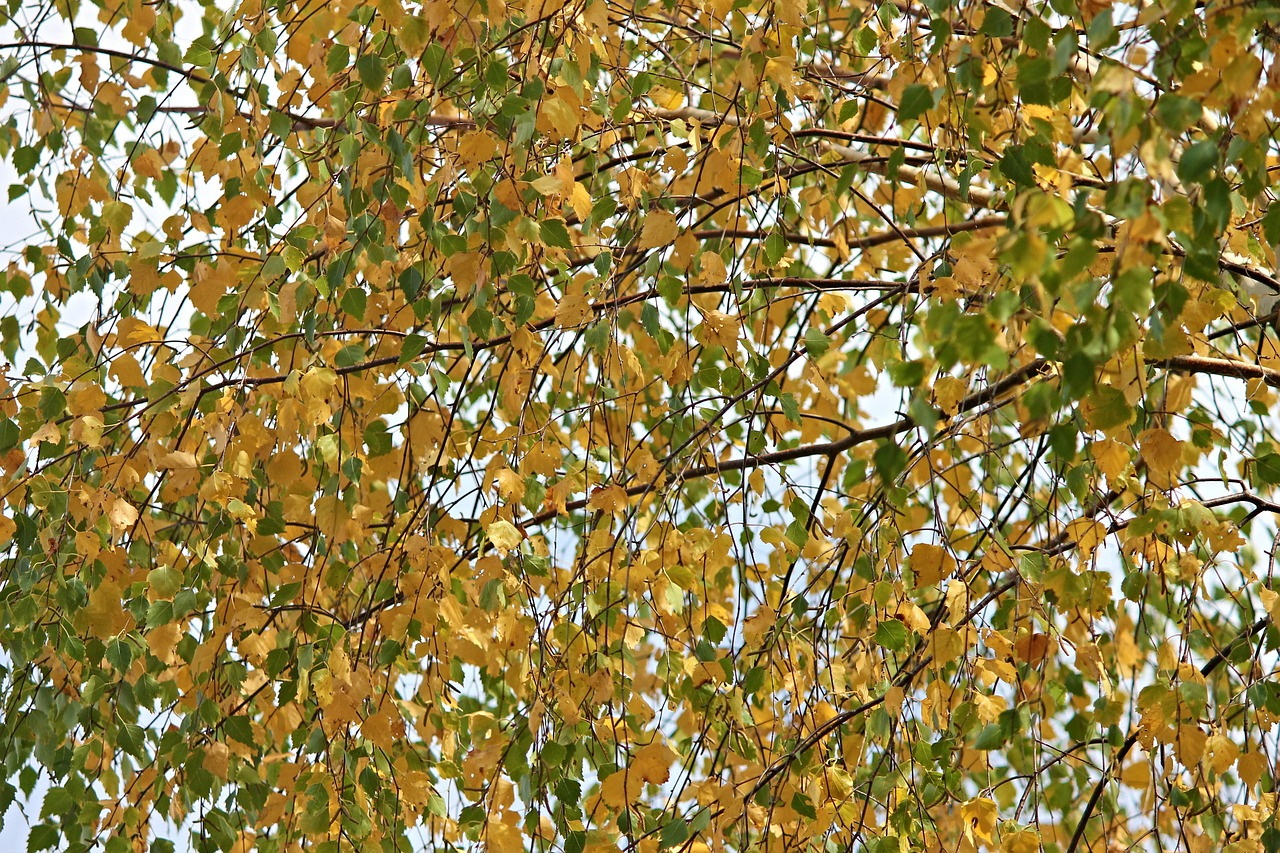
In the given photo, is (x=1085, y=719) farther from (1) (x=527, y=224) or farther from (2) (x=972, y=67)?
(1) (x=527, y=224)

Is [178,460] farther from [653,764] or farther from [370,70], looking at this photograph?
[653,764]

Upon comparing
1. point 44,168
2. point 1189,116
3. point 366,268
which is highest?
point 44,168

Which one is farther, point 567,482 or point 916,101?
point 567,482

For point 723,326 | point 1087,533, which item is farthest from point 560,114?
point 1087,533

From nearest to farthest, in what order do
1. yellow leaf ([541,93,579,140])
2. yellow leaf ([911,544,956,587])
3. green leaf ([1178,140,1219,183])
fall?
green leaf ([1178,140,1219,183]), yellow leaf ([541,93,579,140]), yellow leaf ([911,544,956,587])

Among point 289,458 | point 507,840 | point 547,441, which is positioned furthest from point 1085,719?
point 289,458

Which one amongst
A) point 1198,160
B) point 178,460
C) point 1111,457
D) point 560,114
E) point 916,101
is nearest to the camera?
point 1198,160

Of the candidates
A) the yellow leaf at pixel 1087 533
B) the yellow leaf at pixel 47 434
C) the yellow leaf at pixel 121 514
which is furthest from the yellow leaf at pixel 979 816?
the yellow leaf at pixel 47 434

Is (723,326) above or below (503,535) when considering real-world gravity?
above

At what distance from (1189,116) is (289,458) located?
123 centimetres

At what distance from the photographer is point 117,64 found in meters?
2.26

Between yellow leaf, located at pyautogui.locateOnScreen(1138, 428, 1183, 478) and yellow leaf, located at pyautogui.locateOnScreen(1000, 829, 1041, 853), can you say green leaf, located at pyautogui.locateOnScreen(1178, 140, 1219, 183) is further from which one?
yellow leaf, located at pyautogui.locateOnScreen(1000, 829, 1041, 853)

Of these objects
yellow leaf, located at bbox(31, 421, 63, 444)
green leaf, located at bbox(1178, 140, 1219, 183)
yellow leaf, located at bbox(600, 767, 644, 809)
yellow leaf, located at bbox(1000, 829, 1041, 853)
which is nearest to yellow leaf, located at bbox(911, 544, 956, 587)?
yellow leaf, located at bbox(1000, 829, 1041, 853)

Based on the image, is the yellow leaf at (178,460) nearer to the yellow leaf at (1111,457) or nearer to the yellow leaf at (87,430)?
the yellow leaf at (87,430)
